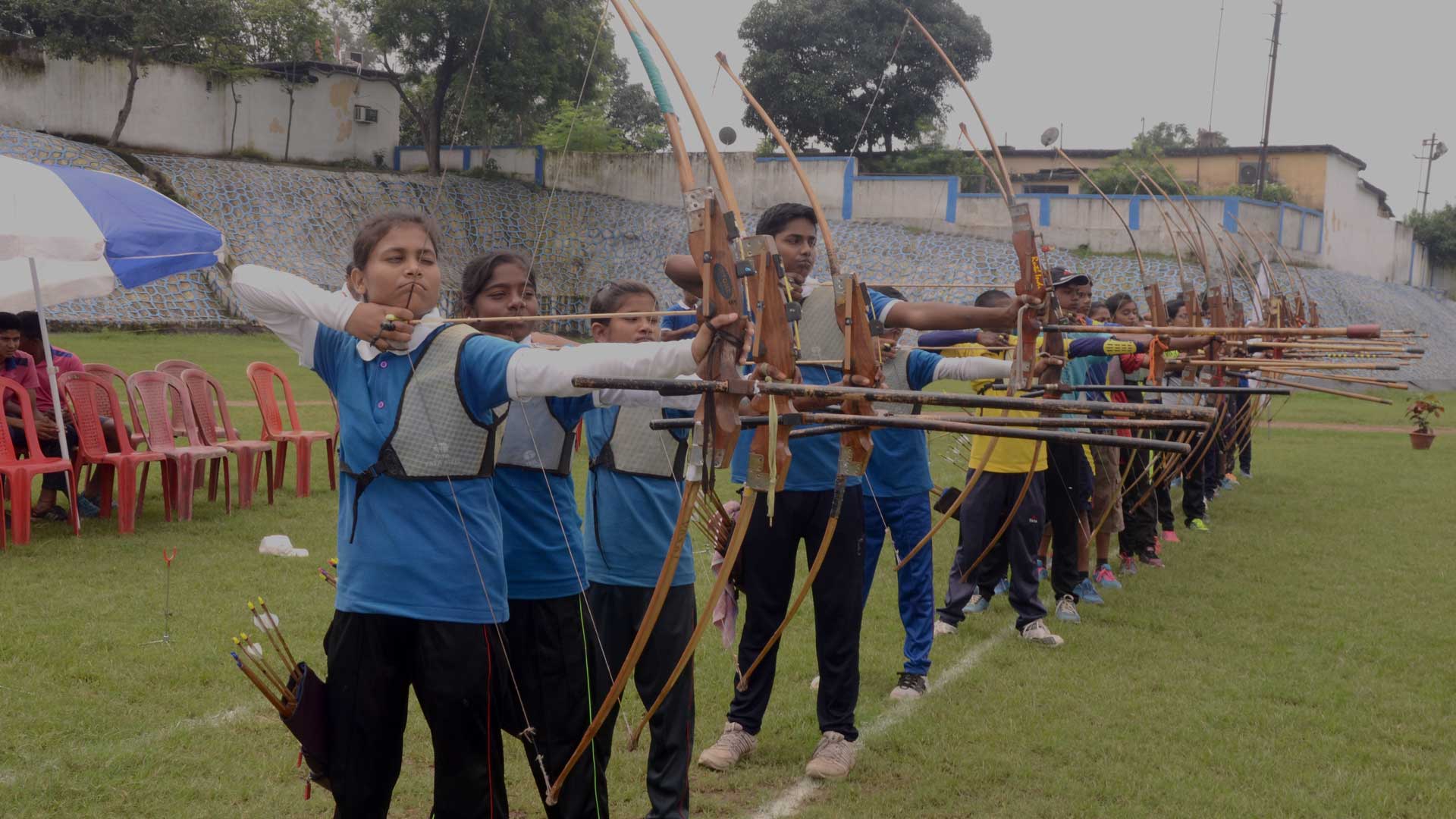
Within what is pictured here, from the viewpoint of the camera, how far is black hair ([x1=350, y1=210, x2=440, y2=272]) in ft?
8.27

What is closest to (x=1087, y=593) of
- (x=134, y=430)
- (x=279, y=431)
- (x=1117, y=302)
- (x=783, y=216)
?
(x=1117, y=302)

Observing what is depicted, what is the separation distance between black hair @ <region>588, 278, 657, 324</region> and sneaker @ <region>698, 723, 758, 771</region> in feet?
4.47

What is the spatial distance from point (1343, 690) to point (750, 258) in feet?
11.8

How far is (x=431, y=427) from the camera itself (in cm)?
239

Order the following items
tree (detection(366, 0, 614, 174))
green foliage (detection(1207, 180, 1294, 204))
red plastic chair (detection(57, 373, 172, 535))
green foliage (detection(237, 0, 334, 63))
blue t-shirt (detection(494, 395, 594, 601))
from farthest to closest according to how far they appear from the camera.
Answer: green foliage (detection(1207, 180, 1294, 204))
green foliage (detection(237, 0, 334, 63))
red plastic chair (detection(57, 373, 172, 535))
tree (detection(366, 0, 614, 174))
blue t-shirt (detection(494, 395, 594, 601))

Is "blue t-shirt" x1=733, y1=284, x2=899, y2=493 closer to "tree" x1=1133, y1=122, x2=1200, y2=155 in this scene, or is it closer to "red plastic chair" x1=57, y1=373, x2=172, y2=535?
"red plastic chair" x1=57, y1=373, x2=172, y2=535

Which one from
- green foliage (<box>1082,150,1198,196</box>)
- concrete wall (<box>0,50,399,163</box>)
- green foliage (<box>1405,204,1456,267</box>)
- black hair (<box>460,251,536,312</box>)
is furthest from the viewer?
green foliage (<box>1405,204,1456,267</box>)

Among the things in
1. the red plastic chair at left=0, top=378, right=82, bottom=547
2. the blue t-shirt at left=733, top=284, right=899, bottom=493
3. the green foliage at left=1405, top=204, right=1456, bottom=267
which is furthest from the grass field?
the green foliage at left=1405, top=204, right=1456, bottom=267

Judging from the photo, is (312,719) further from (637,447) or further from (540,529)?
(637,447)

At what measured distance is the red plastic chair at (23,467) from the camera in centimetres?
638

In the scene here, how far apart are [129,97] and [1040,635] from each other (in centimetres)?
2477

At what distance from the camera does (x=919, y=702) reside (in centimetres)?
454

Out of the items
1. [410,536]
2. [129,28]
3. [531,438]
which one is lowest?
[410,536]

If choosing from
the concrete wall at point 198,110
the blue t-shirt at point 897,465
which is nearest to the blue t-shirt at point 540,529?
the blue t-shirt at point 897,465
